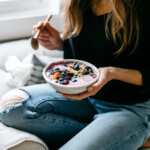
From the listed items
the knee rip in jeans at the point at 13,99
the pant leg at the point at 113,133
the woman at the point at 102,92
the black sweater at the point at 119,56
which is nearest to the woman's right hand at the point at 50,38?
the woman at the point at 102,92

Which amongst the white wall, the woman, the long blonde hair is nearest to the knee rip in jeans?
the woman

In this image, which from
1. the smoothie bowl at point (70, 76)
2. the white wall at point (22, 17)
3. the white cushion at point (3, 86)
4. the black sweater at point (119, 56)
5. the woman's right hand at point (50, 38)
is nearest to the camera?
the smoothie bowl at point (70, 76)

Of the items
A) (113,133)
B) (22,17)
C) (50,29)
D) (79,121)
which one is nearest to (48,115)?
(79,121)

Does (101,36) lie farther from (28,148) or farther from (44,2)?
(44,2)

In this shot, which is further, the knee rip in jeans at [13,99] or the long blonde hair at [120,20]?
the knee rip in jeans at [13,99]

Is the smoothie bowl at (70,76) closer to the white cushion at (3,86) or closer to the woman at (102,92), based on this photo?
the woman at (102,92)

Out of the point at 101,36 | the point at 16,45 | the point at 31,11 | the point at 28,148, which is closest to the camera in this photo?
the point at 28,148

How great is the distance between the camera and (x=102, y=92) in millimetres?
885

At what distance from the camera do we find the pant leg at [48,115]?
838 millimetres

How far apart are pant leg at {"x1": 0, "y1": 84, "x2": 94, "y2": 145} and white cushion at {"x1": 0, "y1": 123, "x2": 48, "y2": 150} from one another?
54mm

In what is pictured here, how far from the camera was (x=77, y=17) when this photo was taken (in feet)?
3.04

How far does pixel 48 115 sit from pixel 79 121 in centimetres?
16

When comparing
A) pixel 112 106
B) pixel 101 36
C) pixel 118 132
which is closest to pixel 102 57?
pixel 101 36

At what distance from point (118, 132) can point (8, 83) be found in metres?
0.69
